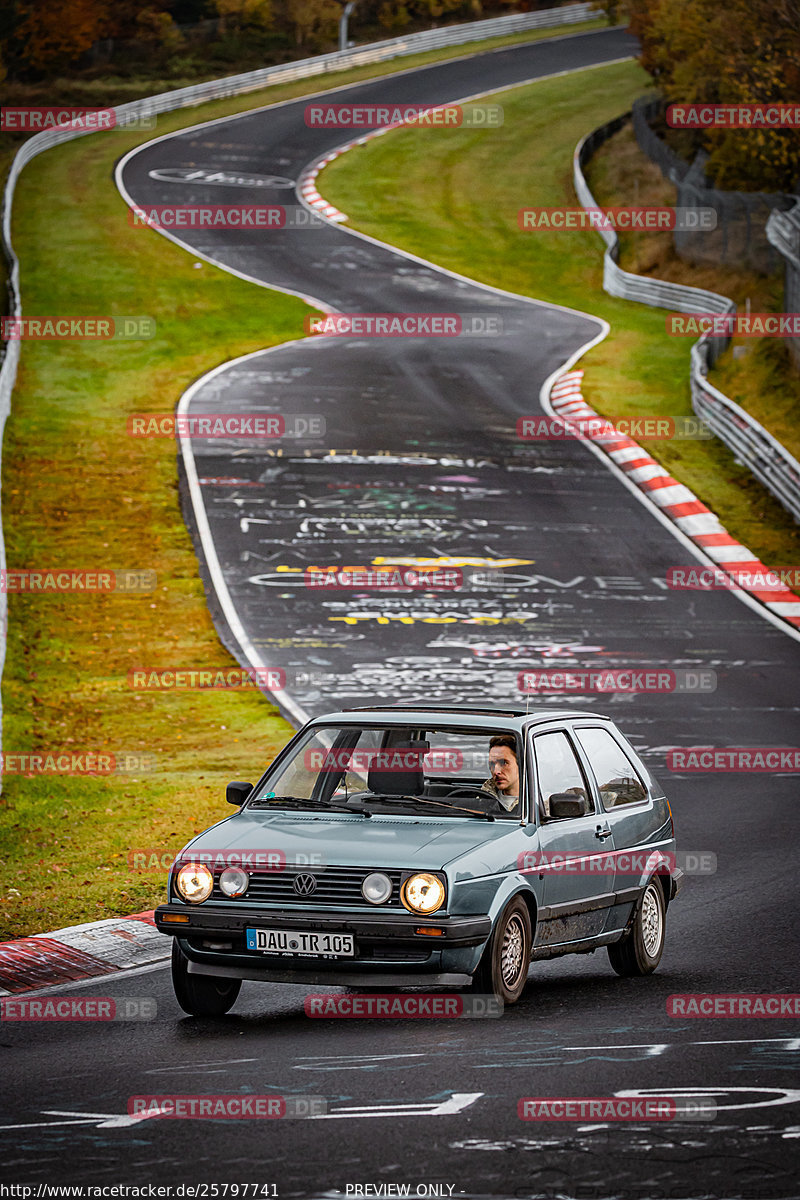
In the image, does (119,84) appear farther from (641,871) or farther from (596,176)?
(641,871)

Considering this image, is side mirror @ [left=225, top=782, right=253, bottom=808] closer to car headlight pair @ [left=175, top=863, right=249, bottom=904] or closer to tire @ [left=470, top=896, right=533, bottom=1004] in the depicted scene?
car headlight pair @ [left=175, top=863, right=249, bottom=904]

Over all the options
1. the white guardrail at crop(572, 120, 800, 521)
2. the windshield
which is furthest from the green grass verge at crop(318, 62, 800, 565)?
the windshield

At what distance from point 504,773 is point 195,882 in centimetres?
185

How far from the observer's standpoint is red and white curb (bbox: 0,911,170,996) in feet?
31.4

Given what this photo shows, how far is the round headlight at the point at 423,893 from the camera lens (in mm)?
8086

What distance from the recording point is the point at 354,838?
8453 mm

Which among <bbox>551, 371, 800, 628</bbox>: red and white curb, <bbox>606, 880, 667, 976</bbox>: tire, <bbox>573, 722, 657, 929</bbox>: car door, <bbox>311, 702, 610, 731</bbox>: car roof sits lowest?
<bbox>551, 371, 800, 628</bbox>: red and white curb

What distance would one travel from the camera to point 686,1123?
6340mm

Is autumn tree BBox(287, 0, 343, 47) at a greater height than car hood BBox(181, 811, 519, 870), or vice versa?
car hood BBox(181, 811, 519, 870)

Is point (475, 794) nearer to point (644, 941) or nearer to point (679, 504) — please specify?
point (644, 941)

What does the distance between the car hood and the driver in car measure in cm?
35

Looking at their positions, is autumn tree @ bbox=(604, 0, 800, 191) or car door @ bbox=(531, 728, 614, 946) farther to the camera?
autumn tree @ bbox=(604, 0, 800, 191)

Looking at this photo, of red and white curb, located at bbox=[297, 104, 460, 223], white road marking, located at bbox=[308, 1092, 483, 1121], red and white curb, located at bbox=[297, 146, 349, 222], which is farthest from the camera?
red and white curb, located at bbox=[297, 104, 460, 223]

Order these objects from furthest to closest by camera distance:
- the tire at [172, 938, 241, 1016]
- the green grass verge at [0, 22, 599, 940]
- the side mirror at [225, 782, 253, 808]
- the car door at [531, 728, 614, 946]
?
the green grass verge at [0, 22, 599, 940] → the side mirror at [225, 782, 253, 808] → the car door at [531, 728, 614, 946] → the tire at [172, 938, 241, 1016]
